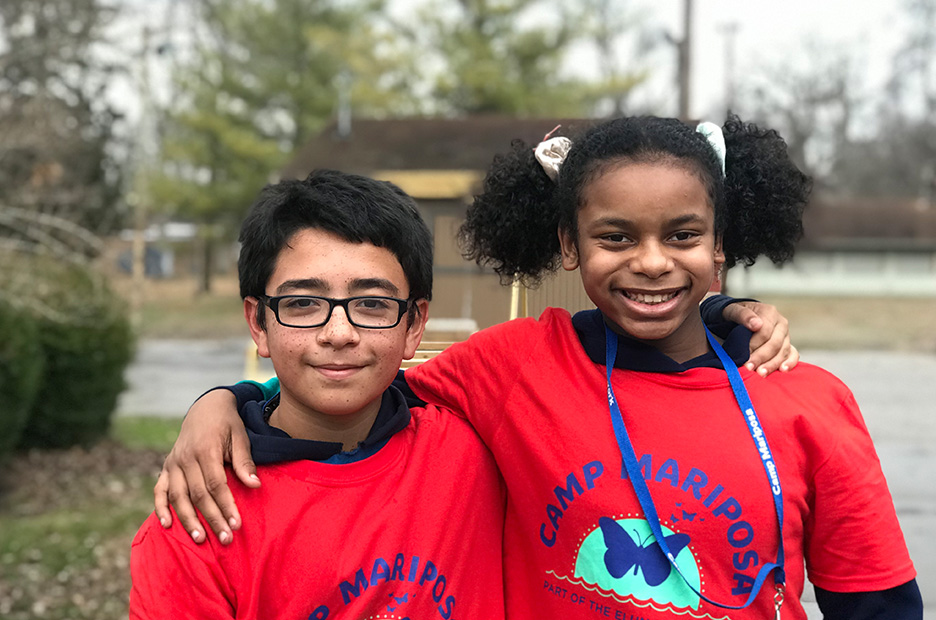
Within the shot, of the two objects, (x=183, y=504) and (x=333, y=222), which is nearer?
(x=183, y=504)

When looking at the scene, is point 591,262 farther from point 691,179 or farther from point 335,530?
point 335,530

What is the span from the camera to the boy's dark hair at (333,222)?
5.62 feet

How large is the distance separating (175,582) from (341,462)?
36cm

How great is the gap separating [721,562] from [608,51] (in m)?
30.0

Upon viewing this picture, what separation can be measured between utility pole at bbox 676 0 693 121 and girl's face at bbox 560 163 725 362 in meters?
11.6

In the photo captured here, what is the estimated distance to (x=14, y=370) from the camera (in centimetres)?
612

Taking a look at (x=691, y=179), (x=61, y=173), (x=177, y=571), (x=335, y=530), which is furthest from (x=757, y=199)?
(x=61, y=173)

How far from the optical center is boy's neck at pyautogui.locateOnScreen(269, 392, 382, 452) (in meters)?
1.73

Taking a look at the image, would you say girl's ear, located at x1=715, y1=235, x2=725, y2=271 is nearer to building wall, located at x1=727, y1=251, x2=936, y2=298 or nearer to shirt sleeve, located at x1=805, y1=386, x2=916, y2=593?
shirt sleeve, located at x1=805, y1=386, x2=916, y2=593

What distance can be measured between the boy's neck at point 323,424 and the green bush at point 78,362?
5781 millimetres

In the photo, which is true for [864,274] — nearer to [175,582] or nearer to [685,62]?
[685,62]

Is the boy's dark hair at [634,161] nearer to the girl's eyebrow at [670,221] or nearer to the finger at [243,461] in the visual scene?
the girl's eyebrow at [670,221]

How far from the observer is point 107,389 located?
778 centimetres

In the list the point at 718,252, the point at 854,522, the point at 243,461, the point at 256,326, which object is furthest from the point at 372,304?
the point at 854,522
